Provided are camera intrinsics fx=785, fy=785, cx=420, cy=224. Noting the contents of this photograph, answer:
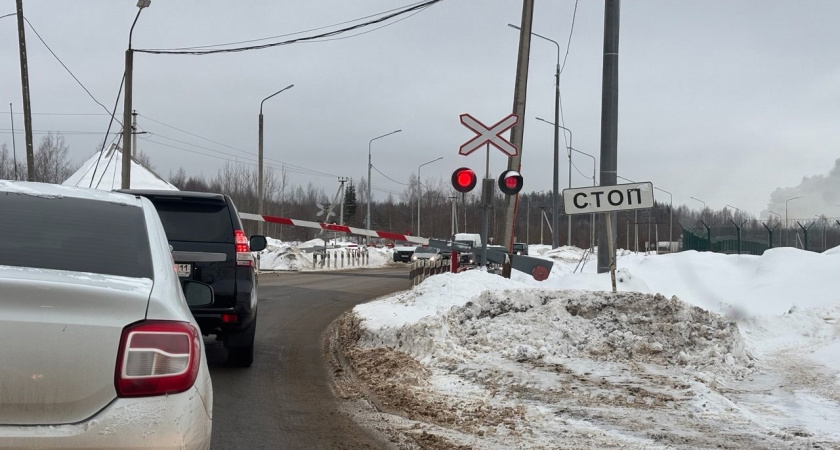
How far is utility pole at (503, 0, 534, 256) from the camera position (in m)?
16.2

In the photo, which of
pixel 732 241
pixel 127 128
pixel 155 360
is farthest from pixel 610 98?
pixel 732 241

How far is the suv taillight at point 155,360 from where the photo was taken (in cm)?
279

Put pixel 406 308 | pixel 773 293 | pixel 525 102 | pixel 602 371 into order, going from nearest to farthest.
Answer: pixel 602 371 → pixel 773 293 → pixel 406 308 → pixel 525 102

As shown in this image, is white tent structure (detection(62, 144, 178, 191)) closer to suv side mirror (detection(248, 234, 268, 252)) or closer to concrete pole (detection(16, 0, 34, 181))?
→ concrete pole (detection(16, 0, 34, 181))

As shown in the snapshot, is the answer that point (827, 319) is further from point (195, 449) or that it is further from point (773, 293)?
point (195, 449)

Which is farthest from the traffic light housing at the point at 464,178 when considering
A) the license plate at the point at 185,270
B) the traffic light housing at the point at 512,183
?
the license plate at the point at 185,270

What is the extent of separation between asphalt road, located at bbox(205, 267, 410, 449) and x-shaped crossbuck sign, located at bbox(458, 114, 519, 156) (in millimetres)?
3765

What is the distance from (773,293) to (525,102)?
7269mm

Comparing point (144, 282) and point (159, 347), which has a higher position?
point (144, 282)

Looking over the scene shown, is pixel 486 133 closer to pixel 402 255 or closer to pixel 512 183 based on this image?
pixel 512 183

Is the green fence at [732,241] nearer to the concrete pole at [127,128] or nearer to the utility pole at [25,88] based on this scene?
the concrete pole at [127,128]

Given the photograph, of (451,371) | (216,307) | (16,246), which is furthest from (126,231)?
(451,371)

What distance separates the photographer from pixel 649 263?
14664mm

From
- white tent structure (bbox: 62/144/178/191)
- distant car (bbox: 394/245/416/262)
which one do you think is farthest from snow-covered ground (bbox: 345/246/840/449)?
distant car (bbox: 394/245/416/262)
